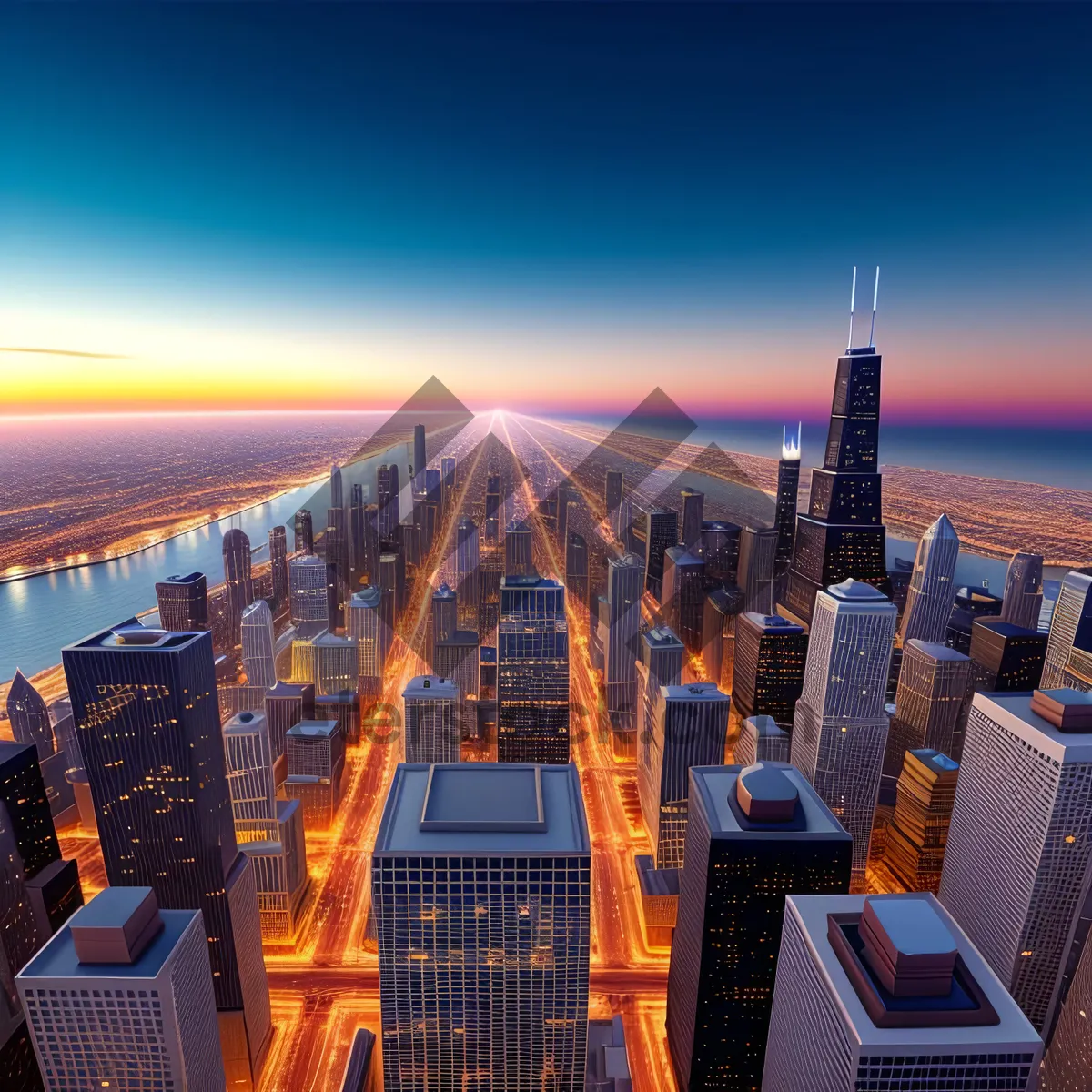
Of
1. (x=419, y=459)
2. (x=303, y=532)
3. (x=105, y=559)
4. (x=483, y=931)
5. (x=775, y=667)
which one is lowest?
(x=775, y=667)

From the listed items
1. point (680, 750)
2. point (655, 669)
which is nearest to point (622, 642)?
point (655, 669)

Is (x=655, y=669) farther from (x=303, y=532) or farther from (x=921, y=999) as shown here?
(x=303, y=532)

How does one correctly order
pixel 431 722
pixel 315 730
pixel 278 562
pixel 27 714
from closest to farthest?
pixel 27 714 < pixel 431 722 < pixel 315 730 < pixel 278 562

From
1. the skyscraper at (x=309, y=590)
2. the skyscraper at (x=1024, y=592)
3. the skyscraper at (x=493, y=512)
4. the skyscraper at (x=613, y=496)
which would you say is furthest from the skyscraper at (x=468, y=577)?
the skyscraper at (x=1024, y=592)

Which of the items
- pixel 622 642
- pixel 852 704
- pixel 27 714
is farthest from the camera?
pixel 622 642

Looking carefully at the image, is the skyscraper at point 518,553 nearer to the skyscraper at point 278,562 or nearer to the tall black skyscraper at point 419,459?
the skyscraper at point 278,562

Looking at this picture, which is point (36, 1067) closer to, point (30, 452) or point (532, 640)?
point (532, 640)

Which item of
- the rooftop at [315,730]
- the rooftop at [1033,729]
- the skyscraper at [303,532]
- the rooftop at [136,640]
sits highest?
the rooftop at [136,640]
